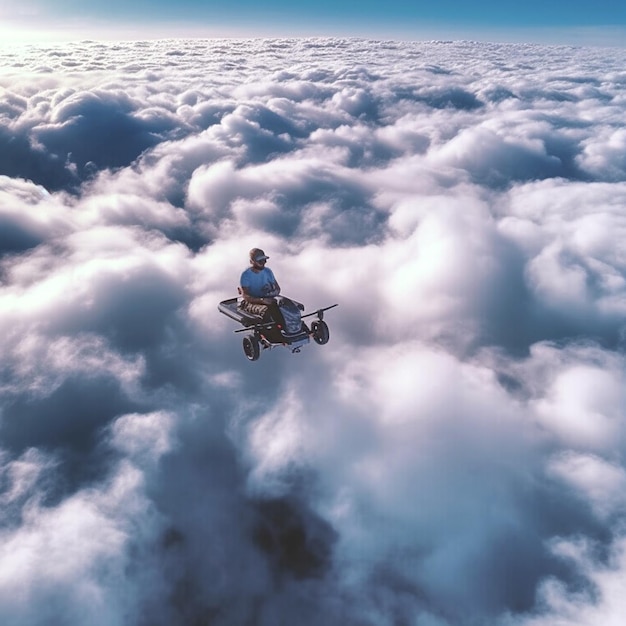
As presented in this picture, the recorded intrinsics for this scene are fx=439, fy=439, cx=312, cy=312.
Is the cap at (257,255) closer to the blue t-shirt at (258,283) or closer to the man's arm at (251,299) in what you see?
the blue t-shirt at (258,283)

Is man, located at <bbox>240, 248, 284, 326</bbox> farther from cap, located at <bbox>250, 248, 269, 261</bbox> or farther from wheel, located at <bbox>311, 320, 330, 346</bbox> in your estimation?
wheel, located at <bbox>311, 320, 330, 346</bbox>

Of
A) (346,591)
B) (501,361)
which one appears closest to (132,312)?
(346,591)

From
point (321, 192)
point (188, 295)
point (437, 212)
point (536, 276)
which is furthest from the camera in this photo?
point (321, 192)

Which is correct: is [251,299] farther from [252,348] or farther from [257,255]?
[252,348]

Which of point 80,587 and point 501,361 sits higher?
point 80,587

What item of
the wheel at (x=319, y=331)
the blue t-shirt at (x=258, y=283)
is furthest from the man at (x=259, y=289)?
the wheel at (x=319, y=331)

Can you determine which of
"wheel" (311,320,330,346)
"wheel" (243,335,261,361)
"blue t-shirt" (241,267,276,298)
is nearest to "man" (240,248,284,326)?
"blue t-shirt" (241,267,276,298)

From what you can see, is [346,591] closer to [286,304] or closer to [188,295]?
[286,304]

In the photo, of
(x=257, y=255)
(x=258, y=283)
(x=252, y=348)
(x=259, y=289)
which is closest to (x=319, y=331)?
(x=252, y=348)
